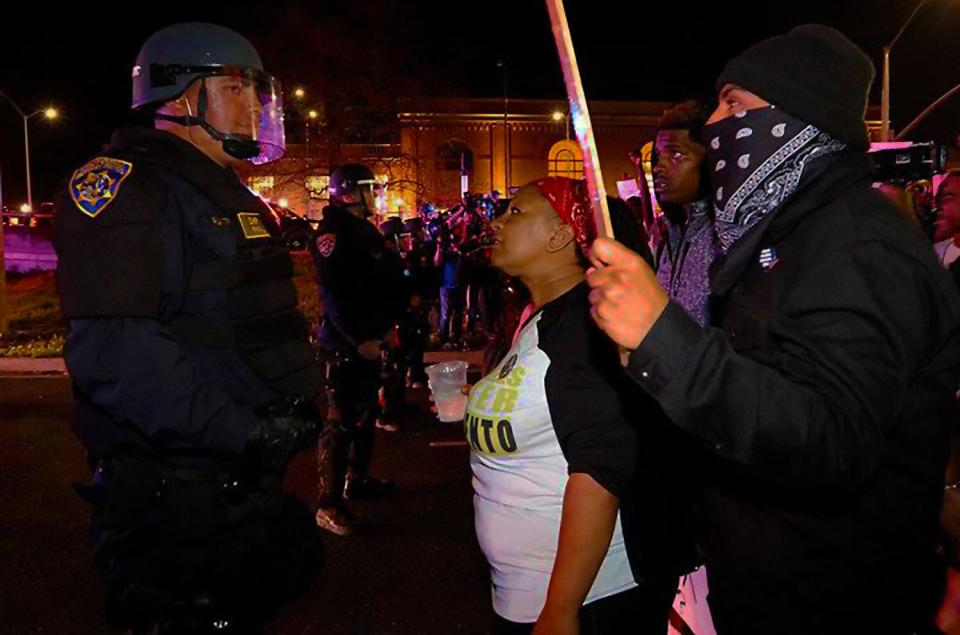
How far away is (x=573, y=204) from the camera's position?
2688mm

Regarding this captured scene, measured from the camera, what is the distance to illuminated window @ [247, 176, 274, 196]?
35.4 m

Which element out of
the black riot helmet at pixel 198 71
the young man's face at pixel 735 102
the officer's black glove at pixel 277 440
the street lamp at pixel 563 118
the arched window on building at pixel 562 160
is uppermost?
the street lamp at pixel 563 118

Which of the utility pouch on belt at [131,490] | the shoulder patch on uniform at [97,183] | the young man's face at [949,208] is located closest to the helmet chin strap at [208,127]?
the shoulder patch on uniform at [97,183]

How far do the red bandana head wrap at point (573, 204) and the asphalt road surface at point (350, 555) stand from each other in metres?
2.42

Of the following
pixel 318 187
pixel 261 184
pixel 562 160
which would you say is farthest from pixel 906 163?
pixel 562 160

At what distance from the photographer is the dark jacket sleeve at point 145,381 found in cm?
223

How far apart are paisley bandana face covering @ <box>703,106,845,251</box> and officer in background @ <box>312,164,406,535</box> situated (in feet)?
12.3

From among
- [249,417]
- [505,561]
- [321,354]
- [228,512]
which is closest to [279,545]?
[228,512]

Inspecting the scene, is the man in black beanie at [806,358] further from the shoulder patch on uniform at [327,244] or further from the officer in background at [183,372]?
the shoulder patch on uniform at [327,244]

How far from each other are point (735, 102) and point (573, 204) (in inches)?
34.8

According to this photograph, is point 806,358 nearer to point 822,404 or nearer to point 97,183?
point 822,404

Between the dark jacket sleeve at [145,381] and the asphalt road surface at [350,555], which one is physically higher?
the dark jacket sleeve at [145,381]

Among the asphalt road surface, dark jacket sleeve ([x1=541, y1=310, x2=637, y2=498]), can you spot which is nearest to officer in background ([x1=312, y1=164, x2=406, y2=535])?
the asphalt road surface

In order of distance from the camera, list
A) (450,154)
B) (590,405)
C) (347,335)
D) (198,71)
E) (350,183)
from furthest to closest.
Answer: (450,154) → (350,183) → (347,335) → (198,71) → (590,405)
